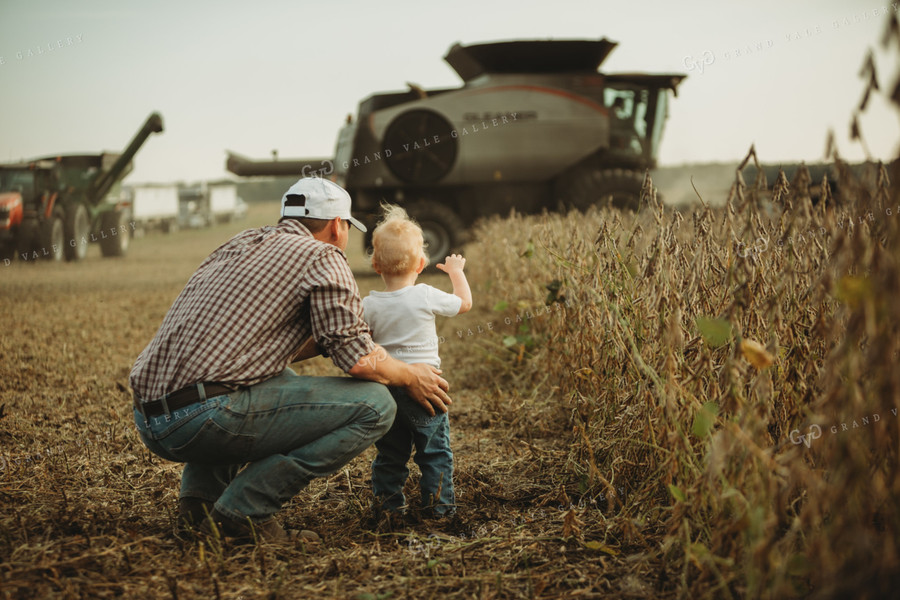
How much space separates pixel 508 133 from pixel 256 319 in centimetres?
1003

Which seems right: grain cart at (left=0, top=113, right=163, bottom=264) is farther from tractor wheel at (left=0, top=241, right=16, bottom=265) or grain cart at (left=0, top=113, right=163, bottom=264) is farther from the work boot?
the work boot

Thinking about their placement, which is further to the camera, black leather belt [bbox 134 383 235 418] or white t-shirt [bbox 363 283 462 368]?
white t-shirt [bbox 363 283 462 368]

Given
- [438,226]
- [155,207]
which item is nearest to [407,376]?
[438,226]

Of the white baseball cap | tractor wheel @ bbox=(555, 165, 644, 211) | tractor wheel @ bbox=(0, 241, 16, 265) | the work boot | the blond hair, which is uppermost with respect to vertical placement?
tractor wheel @ bbox=(555, 165, 644, 211)

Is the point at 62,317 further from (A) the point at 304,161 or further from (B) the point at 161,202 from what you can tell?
(B) the point at 161,202

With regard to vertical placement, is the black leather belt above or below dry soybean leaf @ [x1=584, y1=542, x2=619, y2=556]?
above

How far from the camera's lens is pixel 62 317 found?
760 cm

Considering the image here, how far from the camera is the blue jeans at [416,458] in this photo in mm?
2662

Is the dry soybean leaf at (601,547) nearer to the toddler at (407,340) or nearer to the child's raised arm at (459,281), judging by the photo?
the toddler at (407,340)

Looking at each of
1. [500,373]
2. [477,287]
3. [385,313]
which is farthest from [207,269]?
[477,287]

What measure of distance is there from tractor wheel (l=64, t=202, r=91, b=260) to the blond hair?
46.2 feet

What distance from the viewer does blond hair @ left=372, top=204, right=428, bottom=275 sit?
8.57ft

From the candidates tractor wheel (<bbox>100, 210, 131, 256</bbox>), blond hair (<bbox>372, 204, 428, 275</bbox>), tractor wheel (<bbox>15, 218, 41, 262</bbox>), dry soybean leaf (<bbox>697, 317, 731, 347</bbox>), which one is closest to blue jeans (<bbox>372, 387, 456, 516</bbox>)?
blond hair (<bbox>372, 204, 428, 275</bbox>)

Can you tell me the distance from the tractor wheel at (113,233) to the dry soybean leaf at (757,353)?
17086 millimetres
